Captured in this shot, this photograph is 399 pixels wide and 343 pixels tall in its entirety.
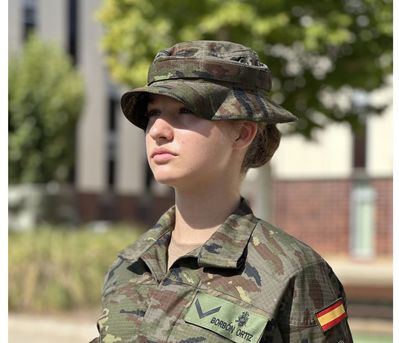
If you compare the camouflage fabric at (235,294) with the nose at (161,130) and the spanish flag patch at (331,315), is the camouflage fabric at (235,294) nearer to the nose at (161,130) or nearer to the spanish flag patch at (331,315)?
the spanish flag patch at (331,315)

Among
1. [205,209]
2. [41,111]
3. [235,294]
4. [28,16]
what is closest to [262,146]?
[205,209]

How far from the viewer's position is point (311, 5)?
34.2 ft

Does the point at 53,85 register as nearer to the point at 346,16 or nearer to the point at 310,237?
the point at 310,237

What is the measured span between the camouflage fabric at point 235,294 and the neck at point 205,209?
6cm

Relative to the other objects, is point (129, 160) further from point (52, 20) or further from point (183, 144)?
point (183, 144)

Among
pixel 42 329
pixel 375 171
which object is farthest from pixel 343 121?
pixel 375 171

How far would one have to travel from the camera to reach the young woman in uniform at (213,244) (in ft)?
6.84

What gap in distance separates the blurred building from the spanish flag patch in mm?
9393

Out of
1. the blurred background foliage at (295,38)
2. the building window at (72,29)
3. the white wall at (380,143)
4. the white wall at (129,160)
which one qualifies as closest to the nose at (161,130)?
the blurred background foliage at (295,38)

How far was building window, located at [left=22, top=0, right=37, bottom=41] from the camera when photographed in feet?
93.5

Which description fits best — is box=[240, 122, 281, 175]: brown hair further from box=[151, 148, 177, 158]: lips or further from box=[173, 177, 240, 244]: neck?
box=[151, 148, 177, 158]: lips

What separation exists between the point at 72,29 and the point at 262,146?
29421 millimetres

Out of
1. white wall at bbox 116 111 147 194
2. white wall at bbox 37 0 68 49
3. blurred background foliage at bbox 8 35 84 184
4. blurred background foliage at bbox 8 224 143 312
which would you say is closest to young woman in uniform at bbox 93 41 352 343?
blurred background foliage at bbox 8 224 143 312

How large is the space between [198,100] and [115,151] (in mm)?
30655
